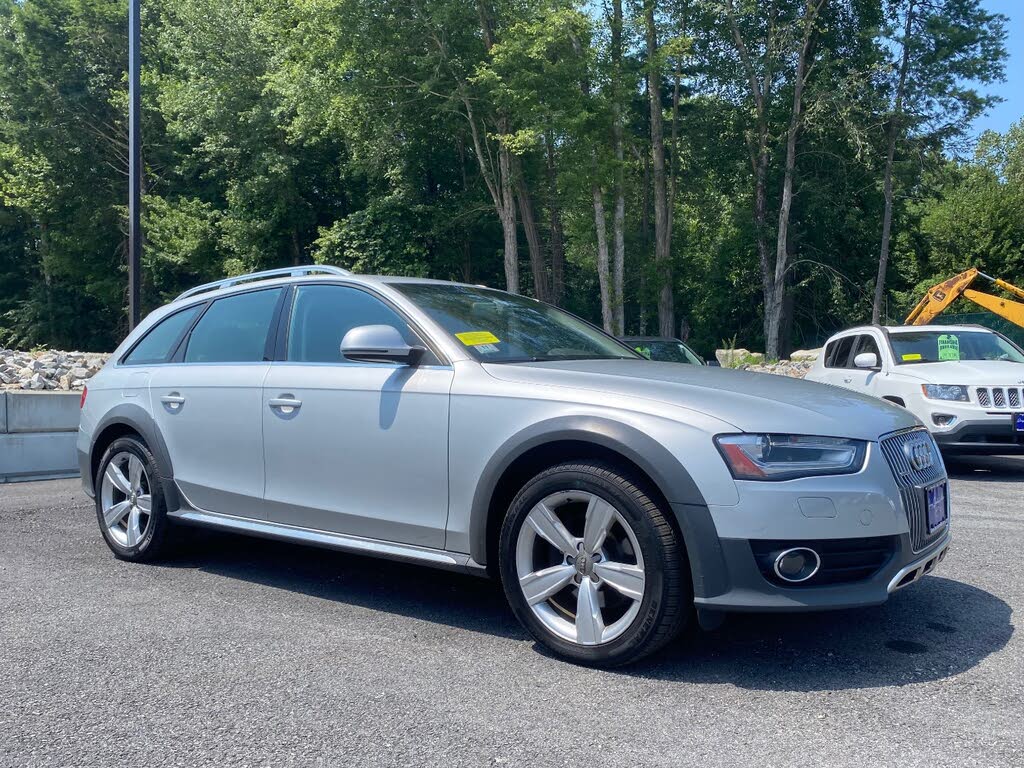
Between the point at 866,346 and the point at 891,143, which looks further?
the point at 891,143

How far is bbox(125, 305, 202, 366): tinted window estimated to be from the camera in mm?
5797

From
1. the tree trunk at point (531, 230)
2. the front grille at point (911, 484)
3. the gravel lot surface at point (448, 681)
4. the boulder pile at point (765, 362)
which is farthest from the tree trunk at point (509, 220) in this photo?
the front grille at point (911, 484)

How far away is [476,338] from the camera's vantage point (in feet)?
14.6

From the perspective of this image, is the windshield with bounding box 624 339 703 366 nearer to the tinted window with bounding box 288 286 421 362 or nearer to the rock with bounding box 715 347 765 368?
the tinted window with bounding box 288 286 421 362

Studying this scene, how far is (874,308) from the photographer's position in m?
32.0

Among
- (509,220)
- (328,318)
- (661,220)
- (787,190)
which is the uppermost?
(787,190)

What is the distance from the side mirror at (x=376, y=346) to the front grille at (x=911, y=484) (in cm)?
209

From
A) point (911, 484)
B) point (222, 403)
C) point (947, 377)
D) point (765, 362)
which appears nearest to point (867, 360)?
point (947, 377)

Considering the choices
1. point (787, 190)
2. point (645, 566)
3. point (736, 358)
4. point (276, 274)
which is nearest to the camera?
point (645, 566)

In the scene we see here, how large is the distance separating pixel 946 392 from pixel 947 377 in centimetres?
21

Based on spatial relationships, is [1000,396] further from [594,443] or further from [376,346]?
[376,346]

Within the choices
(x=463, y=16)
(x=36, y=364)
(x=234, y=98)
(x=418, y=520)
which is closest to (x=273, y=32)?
(x=234, y=98)

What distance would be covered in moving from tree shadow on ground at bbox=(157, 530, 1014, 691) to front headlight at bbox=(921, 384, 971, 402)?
487 cm

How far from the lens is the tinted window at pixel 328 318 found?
4.70m
